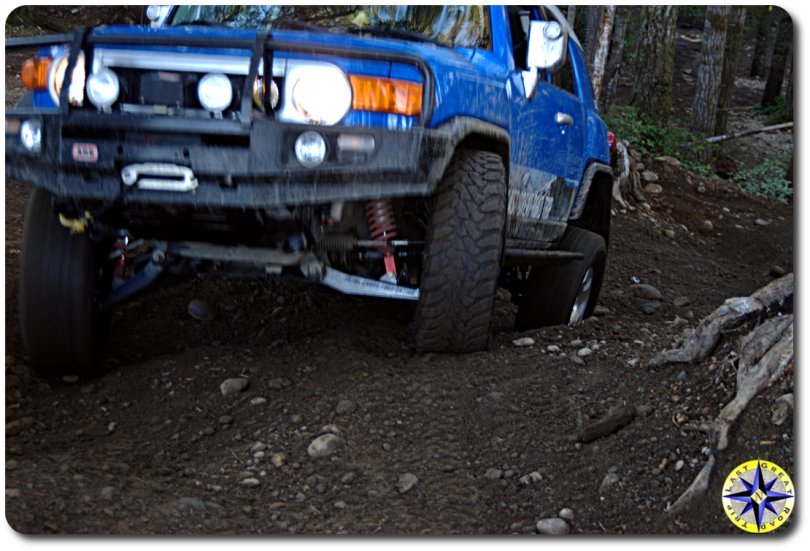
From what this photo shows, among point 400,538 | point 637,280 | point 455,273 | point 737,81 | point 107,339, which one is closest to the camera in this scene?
point 400,538

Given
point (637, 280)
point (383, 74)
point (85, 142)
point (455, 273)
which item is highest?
point (383, 74)

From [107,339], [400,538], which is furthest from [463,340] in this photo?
[107,339]

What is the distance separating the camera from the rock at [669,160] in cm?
743

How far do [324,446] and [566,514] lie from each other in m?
0.79

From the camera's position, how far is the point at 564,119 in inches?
183

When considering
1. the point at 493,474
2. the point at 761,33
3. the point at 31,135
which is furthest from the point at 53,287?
the point at 761,33

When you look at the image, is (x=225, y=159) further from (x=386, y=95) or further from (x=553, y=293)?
(x=553, y=293)

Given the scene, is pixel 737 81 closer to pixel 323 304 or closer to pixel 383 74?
pixel 323 304

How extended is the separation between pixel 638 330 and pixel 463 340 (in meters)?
1.16

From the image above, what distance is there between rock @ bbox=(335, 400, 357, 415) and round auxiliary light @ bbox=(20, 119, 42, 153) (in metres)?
1.26

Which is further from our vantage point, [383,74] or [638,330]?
[638,330]

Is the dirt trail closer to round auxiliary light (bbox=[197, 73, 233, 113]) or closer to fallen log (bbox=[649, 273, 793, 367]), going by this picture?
fallen log (bbox=[649, 273, 793, 367])

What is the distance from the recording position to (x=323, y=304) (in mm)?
4523

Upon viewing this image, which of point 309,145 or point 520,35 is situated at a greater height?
point 520,35
